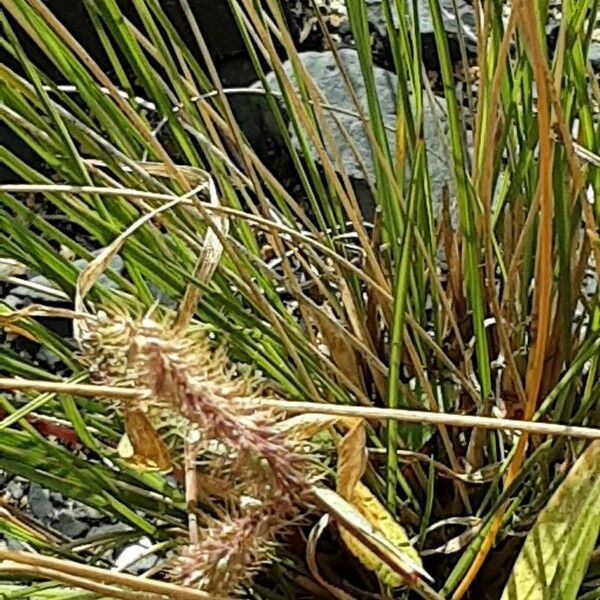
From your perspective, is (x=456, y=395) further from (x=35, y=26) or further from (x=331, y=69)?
(x=331, y=69)

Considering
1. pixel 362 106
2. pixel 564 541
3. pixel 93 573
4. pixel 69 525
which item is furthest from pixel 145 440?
pixel 362 106

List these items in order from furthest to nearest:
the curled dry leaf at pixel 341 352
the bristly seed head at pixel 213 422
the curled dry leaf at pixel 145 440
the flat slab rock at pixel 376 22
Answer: the flat slab rock at pixel 376 22 < the curled dry leaf at pixel 341 352 < the curled dry leaf at pixel 145 440 < the bristly seed head at pixel 213 422

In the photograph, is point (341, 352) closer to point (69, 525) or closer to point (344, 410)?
point (344, 410)

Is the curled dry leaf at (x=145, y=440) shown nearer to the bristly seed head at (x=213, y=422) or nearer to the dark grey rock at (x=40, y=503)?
the bristly seed head at (x=213, y=422)

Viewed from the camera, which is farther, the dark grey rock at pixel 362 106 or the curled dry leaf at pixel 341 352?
the dark grey rock at pixel 362 106

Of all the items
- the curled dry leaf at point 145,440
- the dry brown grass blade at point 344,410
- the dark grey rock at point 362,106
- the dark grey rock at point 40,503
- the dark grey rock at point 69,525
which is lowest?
the dark grey rock at point 69,525

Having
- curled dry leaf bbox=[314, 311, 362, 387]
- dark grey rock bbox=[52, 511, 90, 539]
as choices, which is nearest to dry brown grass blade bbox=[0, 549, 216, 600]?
curled dry leaf bbox=[314, 311, 362, 387]

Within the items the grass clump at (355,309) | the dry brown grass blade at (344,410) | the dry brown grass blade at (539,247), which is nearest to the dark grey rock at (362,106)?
the grass clump at (355,309)

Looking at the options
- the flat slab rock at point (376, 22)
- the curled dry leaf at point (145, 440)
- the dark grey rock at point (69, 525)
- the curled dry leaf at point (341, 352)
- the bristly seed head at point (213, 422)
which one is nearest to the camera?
the bristly seed head at point (213, 422)
